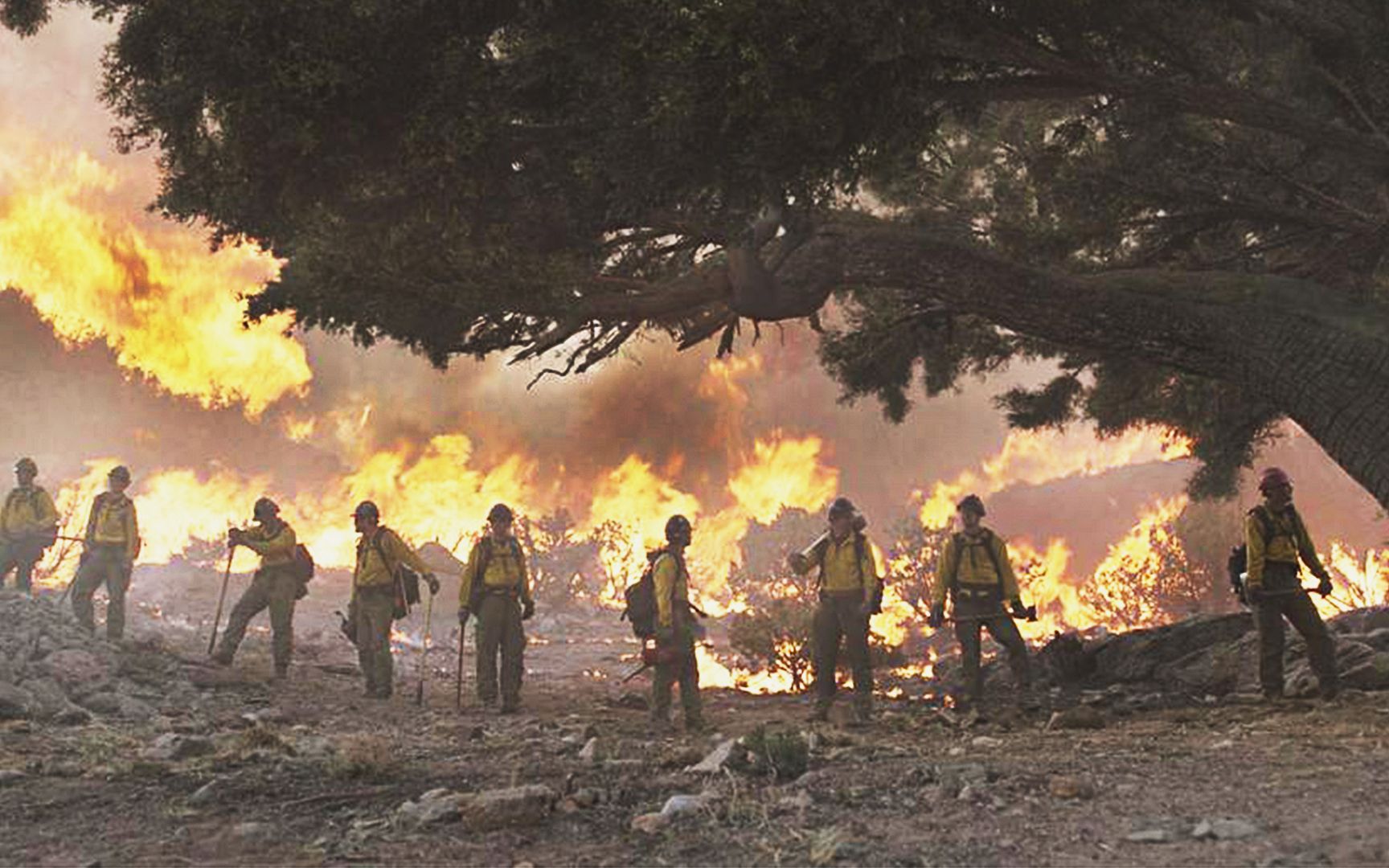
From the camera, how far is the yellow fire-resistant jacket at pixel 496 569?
10.8m

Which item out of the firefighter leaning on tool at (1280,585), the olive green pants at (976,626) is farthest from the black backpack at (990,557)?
the firefighter leaning on tool at (1280,585)

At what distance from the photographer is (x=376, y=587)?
11320 millimetres

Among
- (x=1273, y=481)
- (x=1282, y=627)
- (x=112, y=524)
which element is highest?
(x=112, y=524)

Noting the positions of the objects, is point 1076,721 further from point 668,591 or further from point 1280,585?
point 668,591

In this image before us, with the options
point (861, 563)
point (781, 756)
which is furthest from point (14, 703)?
point (861, 563)

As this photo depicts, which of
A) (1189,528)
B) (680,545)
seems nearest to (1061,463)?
(1189,528)

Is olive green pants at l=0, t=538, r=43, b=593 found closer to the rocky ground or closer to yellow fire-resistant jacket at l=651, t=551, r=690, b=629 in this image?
the rocky ground

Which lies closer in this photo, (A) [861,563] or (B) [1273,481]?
(B) [1273,481]

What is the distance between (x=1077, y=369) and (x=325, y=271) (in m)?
8.55

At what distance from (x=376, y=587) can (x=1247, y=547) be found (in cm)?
899

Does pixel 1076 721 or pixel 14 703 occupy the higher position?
pixel 14 703

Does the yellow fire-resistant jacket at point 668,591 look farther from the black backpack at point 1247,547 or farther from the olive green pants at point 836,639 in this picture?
the black backpack at point 1247,547

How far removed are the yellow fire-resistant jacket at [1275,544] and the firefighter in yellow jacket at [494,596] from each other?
23.0 feet

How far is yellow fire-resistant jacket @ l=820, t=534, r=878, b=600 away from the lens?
9.22 m
